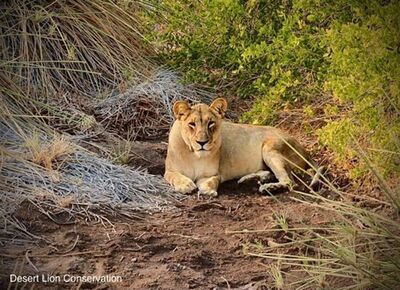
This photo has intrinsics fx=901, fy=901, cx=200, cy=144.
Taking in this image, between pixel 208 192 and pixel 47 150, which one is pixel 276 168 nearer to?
pixel 208 192

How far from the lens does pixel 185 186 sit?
6.06 m

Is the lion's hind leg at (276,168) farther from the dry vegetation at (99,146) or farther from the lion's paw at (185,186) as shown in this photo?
the lion's paw at (185,186)

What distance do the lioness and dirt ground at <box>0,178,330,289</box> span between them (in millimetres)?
466

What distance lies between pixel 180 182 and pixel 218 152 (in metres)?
0.47

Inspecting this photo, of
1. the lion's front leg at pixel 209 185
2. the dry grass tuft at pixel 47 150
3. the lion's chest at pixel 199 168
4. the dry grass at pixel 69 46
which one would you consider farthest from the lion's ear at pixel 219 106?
the dry grass at pixel 69 46

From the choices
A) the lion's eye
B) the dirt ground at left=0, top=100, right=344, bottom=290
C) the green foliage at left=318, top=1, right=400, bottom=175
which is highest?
the green foliage at left=318, top=1, right=400, bottom=175

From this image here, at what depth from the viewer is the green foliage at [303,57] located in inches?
216

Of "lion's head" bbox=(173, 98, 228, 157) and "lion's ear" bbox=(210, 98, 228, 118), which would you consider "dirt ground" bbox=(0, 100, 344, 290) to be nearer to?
"lion's head" bbox=(173, 98, 228, 157)

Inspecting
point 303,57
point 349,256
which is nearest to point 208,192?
point 303,57

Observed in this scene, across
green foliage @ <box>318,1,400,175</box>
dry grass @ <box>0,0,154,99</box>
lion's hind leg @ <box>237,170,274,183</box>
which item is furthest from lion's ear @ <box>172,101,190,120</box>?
dry grass @ <box>0,0,154,99</box>

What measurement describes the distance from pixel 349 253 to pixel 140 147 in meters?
2.82

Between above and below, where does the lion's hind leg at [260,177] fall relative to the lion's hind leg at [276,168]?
below

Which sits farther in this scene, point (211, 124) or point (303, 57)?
point (303, 57)

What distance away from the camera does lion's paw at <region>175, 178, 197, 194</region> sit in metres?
6.04
